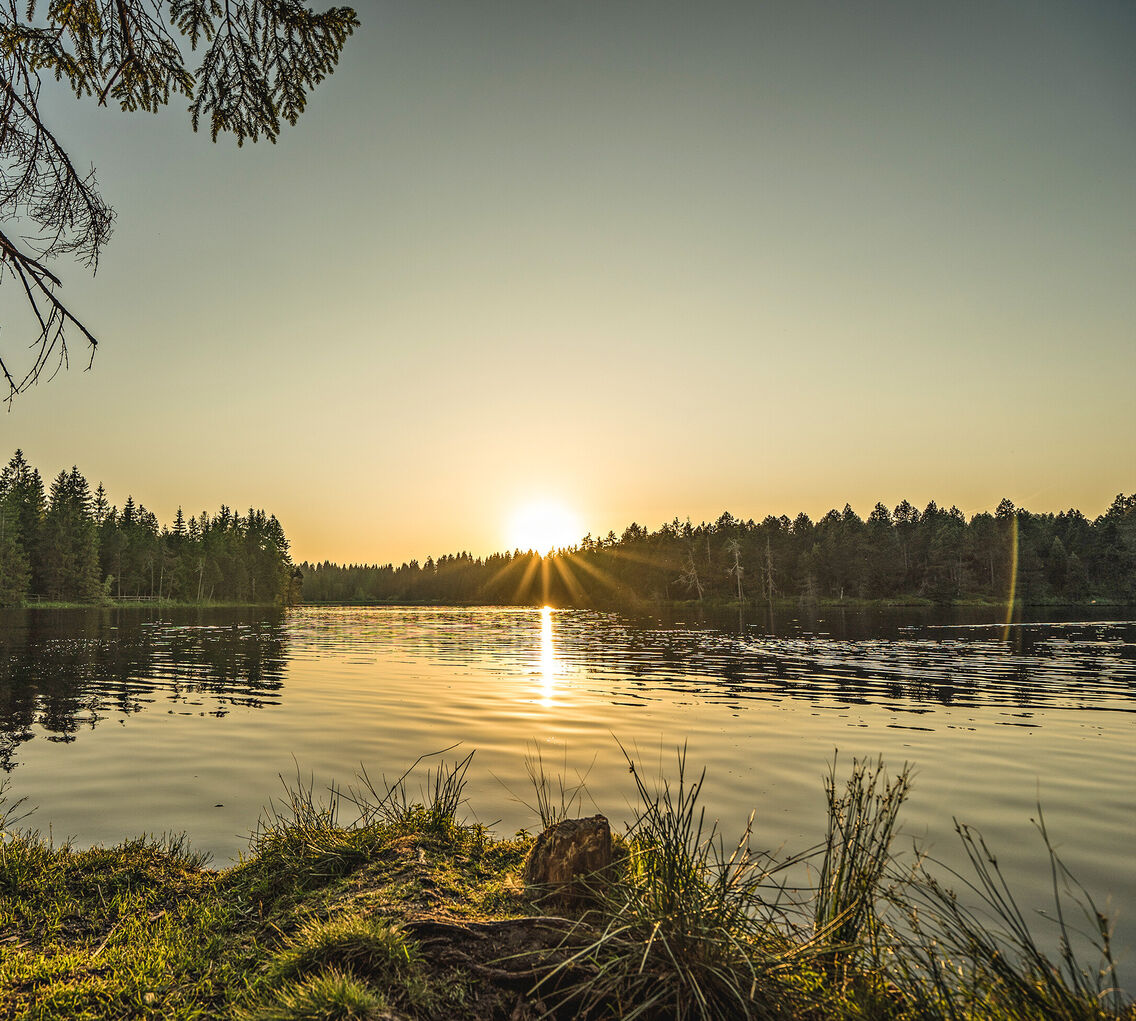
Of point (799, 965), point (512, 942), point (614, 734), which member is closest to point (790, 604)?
point (614, 734)

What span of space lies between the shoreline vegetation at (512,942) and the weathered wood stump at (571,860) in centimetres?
6

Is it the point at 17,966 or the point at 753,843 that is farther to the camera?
the point at 753,843

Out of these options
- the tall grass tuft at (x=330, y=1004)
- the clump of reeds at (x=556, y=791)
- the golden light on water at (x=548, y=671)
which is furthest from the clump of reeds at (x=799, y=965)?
the golden light on water at (x=548, y=671)

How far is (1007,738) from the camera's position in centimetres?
1358

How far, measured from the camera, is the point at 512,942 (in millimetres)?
4250

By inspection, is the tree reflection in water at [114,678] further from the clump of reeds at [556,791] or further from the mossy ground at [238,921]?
the clump of reeds at [556,791]

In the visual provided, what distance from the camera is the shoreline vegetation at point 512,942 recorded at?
344 cm

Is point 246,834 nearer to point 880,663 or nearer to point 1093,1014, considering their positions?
point 1093,1014

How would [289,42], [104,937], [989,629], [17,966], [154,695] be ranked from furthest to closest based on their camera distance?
[989,629] → [154,695] → [289,42] → [104,937] → [17,966]

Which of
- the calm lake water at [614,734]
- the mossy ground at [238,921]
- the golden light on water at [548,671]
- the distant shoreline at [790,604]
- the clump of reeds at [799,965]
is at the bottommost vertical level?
the distant shoreline at [790,604]

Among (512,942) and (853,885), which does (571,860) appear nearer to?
(512,942)

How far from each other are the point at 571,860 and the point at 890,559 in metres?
122

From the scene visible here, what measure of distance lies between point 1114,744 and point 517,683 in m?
16.5

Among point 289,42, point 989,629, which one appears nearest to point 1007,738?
point 289,42
